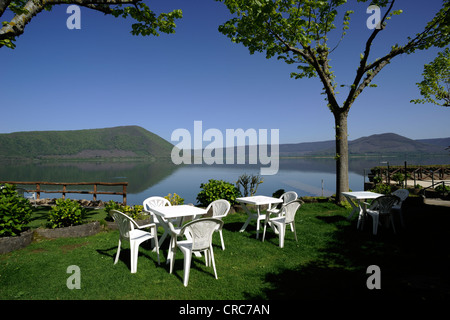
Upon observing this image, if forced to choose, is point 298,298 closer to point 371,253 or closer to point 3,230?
point 371,253

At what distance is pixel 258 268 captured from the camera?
4879 mm

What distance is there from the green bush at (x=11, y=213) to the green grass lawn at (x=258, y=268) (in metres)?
0.56

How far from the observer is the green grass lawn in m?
3.84

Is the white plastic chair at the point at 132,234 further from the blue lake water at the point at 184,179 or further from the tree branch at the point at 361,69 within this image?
the blue lake water at the point at 184,179

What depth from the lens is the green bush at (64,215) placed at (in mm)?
7070

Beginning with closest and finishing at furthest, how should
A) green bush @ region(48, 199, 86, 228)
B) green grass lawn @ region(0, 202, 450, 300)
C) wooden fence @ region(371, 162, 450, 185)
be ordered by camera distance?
green grass lawn @ region(0, 202, 450, 300) → green bush @ region(48, 199, 86, 228) → wooden fence @ region(371, 162, 450, 185)

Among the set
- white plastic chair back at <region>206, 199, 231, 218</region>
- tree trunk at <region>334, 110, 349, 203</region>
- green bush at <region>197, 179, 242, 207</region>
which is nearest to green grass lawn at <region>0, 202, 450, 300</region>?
white plastic chair back at <region>206, 199, 231, 218</region>

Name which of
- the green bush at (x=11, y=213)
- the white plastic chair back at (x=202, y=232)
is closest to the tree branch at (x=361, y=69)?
the white plastic chair back at (x=202, y=232)

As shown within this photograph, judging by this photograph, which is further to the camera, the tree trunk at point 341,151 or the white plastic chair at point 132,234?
the tree trunk at point 341,151

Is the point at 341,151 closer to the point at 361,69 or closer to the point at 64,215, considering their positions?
the point at 361,69

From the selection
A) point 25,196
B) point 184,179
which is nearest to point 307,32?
point 25,196

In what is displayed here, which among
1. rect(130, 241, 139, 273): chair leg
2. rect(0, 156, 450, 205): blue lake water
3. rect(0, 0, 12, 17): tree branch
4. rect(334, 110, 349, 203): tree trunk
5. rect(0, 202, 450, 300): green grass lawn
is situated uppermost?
rect(0, 0, 12, 17): tree branch

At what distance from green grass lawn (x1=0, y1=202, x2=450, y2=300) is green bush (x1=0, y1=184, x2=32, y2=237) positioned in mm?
555

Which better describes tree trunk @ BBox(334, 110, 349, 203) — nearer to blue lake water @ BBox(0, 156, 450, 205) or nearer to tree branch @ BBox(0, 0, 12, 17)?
blue lake water @ BBox(0, 156, 450, 205)
